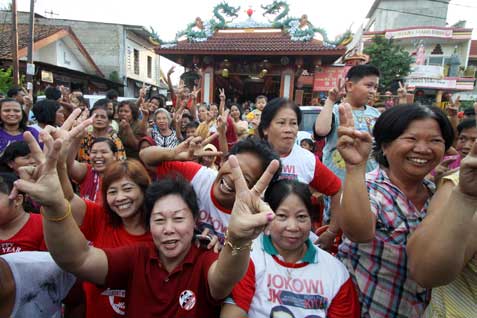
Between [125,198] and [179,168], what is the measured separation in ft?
1.51

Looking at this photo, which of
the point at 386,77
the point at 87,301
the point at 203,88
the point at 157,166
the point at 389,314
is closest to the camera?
the point at 389,314

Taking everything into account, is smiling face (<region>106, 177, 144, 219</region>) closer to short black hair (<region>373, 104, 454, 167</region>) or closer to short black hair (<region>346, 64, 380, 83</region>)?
short black hair (<region>373, 104, 454, 167</region>)

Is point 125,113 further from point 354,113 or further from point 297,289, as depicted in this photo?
point 297,289

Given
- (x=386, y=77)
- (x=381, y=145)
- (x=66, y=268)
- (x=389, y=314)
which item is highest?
(x=386, y=77)

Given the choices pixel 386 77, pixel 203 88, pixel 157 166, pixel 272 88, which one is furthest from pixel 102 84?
pixel 157 166

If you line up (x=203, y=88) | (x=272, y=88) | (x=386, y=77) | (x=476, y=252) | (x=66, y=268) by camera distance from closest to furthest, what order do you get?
(x=476, y=252)
(x=66, y=268)
(x=203, y=88)
(x=272, y=88)
(x=386, y=77)

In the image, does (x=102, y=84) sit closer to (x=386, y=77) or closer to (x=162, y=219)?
(x=386, y=77)

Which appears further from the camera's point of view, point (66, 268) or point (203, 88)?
point (203, 88)

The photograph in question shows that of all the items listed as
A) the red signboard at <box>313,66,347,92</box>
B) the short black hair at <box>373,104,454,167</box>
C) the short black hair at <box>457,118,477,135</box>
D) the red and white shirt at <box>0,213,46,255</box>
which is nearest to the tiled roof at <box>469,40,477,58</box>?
the red signboard at <box>313,66,347,92</box>

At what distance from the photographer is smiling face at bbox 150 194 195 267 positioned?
4.54 ft

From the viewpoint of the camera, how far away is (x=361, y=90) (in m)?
2.68

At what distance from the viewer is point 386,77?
17.8 metres

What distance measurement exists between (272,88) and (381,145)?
14101 mm

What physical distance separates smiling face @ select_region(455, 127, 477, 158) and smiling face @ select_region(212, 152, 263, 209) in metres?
1.86
